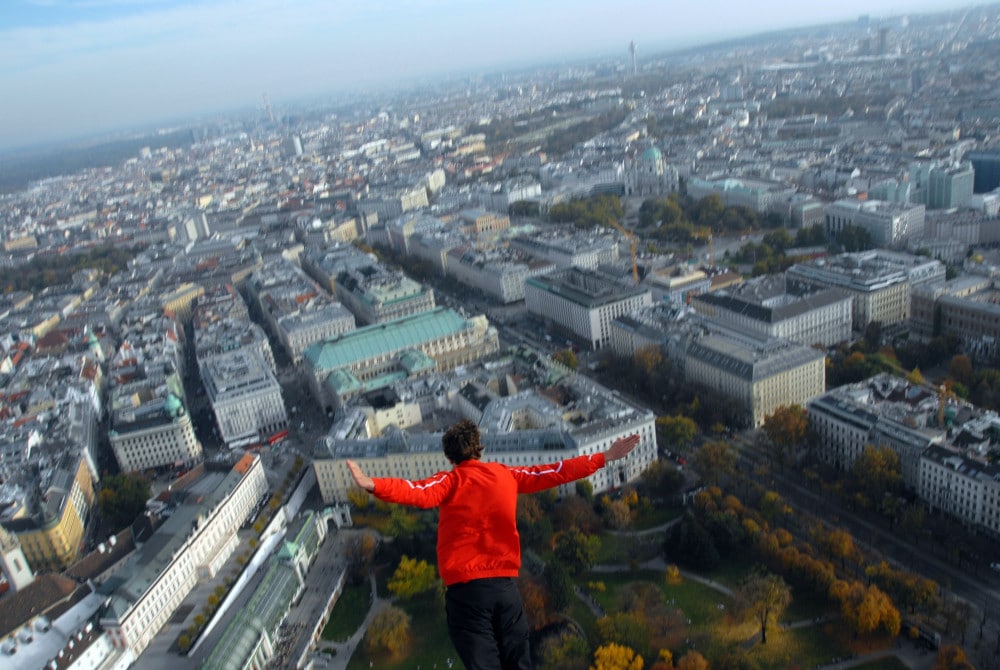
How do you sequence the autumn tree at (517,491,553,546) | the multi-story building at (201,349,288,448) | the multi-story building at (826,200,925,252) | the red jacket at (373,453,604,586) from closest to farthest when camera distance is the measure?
the red jacket at (373,453,604,586) → the autumn tree at (517,491,553,546) → the multi-story building at (201,349,288,448) → the multi-story building at (826,200,925,252)

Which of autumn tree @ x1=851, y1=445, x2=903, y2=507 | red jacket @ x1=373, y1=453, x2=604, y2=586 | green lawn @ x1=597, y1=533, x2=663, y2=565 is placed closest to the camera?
red jacket @ x1=373, y1=453, x2=604, y2=586

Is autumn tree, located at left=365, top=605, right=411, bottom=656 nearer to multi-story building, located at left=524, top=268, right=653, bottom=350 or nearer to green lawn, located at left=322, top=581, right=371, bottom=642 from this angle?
green lawn, located at left=322, top=581, right=371, bottom=642

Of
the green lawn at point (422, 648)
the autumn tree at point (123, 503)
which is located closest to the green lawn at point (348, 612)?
the green lawn at point (422, 648)

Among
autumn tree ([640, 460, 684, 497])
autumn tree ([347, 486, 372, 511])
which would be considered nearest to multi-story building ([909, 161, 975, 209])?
autumn tree ([640, 460, 684, 497])

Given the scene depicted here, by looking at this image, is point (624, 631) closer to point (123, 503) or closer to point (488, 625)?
point (488, 625)

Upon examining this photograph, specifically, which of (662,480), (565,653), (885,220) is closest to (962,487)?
(662,480)

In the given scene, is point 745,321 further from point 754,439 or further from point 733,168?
point 733,168

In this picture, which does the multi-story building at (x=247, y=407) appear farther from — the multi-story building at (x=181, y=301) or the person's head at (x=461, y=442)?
the person's head at (x=461, y=442)
